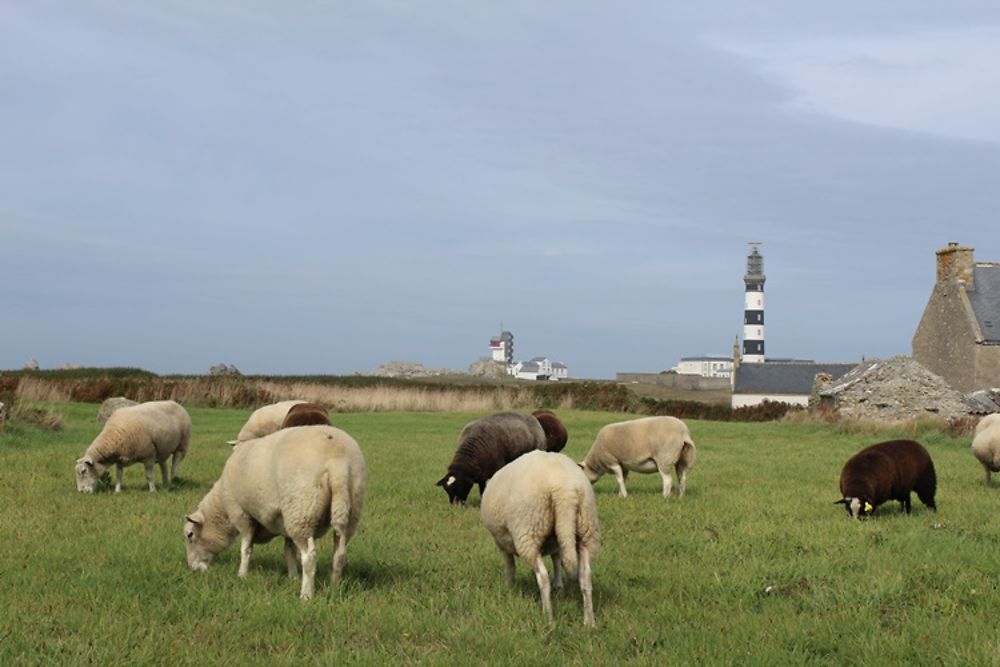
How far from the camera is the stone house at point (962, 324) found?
1810 inches

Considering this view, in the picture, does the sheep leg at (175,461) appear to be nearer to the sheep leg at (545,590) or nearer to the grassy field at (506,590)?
the grassy field at (506,590)

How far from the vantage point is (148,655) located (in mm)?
6562

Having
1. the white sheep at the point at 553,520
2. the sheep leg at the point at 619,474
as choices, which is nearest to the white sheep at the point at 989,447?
the sheep leg at the point at 619,474

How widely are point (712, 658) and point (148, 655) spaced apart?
3953mm

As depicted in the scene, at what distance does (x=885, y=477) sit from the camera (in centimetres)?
1304

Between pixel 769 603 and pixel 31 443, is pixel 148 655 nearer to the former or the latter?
pixel 769 603

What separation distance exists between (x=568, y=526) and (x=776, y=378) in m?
79.4

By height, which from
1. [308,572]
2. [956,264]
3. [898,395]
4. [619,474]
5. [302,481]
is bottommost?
[308,572]

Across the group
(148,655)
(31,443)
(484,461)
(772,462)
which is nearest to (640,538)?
(484,461)

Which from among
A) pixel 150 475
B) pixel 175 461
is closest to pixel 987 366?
pixel 175 461

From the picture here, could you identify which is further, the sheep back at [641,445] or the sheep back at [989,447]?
the sheep back at [989,447]

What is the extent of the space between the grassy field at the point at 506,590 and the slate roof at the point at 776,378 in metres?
68.4

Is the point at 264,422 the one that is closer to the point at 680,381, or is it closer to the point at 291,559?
the point at 291,559

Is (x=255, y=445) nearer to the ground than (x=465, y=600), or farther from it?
farther from it
